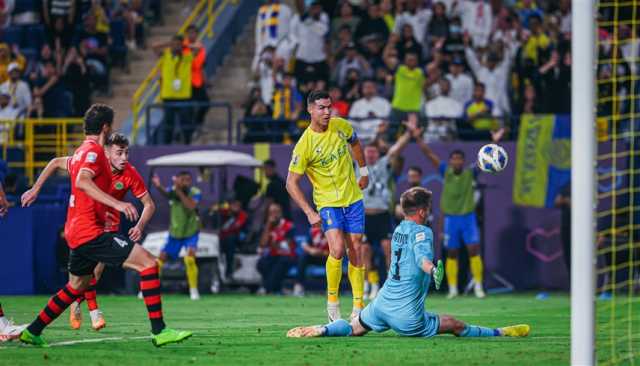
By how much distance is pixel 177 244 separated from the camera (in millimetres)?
23438

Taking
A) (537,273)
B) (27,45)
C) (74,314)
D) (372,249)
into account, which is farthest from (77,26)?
(74,314)

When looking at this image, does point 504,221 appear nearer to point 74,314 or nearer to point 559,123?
point 559,123

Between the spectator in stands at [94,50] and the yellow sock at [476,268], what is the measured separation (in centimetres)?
1052

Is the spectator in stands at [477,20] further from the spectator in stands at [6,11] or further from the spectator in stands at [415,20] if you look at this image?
the spectator in stands at [6,11]

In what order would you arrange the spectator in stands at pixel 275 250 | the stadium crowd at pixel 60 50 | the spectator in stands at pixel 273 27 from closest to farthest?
the spectator in stands at pixel 275 250 → the stadium crowd at pixel 60 50 → the spectator in stands at pixel 273 27

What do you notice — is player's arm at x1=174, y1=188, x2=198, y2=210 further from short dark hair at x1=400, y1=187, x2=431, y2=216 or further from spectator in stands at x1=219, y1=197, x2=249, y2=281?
short dark hair at x1=400, y1=187, x2=431, y2=216

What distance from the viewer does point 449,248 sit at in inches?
905

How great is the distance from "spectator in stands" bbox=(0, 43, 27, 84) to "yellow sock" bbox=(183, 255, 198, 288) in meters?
7.12

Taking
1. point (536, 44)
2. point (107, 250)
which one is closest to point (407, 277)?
point (107, 250)

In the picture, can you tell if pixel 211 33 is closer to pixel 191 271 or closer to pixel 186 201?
pixel 186 201

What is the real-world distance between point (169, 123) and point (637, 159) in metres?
9.61

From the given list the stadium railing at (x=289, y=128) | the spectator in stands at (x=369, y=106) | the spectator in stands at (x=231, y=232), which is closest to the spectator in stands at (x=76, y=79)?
the stadium railing at (x=289, y=128)

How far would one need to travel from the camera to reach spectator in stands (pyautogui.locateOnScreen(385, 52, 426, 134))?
2492 cm

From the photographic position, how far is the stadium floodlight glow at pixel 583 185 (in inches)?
368
